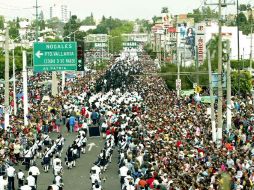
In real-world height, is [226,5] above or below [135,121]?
above

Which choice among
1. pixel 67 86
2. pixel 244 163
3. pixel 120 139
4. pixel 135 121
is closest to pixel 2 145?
pixel 120 139

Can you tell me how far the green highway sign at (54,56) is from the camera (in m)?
44.8

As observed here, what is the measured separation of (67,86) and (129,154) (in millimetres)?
42983

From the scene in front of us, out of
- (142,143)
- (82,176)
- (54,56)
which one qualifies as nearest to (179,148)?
(142,143)

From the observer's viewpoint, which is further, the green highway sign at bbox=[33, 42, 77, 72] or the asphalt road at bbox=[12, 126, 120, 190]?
the green highway sign at bbox=[33, 42, 77, 72]

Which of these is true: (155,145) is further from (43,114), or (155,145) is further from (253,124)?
(43,114)

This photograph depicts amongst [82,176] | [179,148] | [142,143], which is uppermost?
[179,148]

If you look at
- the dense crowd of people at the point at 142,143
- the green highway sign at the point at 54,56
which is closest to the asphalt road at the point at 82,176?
the dense crowd of people at the point at 142,143

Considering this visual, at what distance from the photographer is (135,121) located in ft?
123

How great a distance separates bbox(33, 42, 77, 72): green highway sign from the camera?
44844 millimetres

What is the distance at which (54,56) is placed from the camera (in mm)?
45219

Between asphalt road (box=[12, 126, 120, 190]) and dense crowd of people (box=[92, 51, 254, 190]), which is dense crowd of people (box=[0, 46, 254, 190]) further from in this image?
asphalt road (box=[12, 126, 120, 190])

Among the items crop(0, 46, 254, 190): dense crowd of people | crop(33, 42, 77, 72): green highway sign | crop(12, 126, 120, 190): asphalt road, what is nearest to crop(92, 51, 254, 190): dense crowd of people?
crop(0, 46, 254, 190): dense crowd of people

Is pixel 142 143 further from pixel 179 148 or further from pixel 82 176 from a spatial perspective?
pixel 82 176
